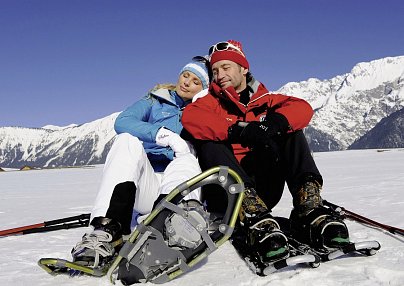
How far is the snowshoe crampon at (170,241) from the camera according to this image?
253 centimetres

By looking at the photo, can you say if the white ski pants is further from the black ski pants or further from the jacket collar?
the jacket collar

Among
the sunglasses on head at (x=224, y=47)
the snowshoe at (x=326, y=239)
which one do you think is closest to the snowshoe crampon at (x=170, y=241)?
the snowshoe at (x=326, y=239)

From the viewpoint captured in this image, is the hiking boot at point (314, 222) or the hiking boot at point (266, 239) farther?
the hiking boot at point (314, 222)

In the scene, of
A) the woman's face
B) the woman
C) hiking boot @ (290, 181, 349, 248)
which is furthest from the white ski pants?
the woman's face

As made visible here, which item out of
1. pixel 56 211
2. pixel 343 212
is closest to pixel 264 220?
pixel 343 212

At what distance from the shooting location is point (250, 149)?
3932mm

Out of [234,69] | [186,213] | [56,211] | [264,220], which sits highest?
[234,69]

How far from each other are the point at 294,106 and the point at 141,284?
6.85 ft

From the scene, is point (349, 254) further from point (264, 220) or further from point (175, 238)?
point (175, 238)

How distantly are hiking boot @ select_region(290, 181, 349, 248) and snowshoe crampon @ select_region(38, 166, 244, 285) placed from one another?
0.63m

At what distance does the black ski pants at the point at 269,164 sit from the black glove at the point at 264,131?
0.09 m

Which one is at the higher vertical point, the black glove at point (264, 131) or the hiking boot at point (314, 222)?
the black glove at point (264, 131)

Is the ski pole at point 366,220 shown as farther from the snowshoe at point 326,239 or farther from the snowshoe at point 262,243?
the snowshoe at point 262,243

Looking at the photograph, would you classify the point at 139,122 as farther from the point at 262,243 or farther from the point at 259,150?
the point at 262,243
